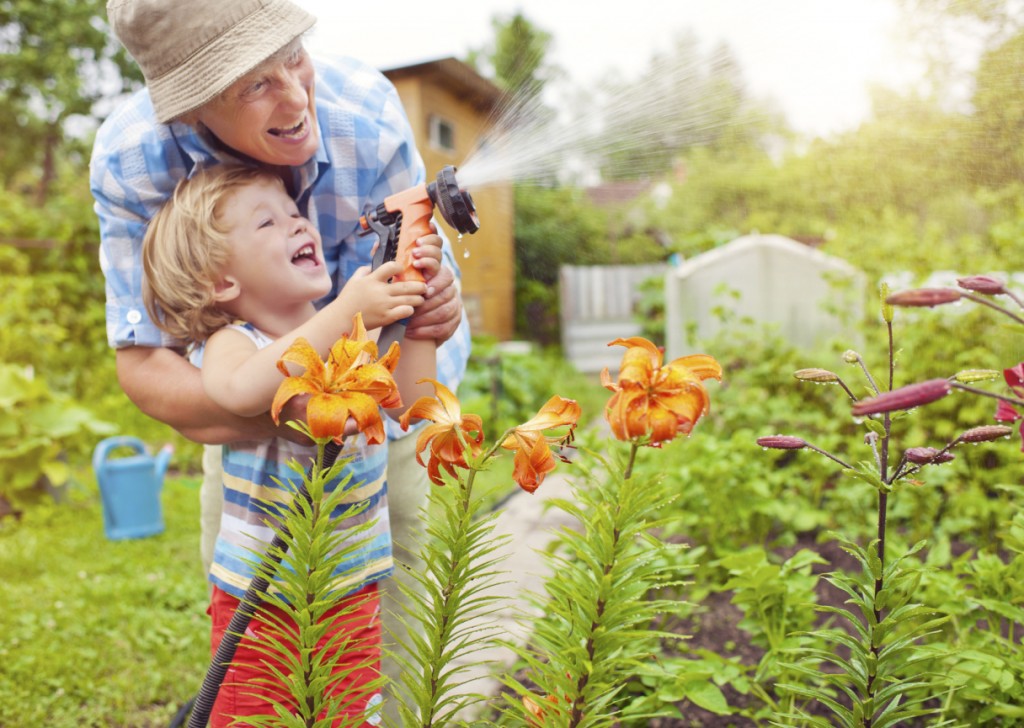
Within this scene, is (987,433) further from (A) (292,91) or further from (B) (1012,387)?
(A) (292,91)

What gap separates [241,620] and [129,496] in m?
3.08

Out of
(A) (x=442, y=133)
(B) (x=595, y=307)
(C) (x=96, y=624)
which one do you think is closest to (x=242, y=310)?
(C) (x=96, y=624)

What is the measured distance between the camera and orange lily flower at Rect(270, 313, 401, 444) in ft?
2.68

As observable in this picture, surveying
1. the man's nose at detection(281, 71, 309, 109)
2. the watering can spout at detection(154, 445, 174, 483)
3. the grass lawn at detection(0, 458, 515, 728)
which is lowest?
the grass lawn at detection(0, 458, 515, 728)

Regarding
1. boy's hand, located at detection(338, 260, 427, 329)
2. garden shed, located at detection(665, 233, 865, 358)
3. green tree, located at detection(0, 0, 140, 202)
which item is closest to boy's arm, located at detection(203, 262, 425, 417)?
boy's hand, located at detection(338, 260, 427, 329)

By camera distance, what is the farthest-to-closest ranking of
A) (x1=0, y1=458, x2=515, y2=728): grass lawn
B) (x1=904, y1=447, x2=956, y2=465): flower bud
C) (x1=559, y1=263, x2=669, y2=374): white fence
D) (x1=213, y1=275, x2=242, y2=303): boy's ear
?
(x1=559, y1=263, x2=669, y2=374): white fence → (x1=0, y1=458, x2=515, y2=728): grass lawn → (x1=213, y1=275, x2=242, y2=303): boy's ear → (x1=904, y1=447, x2=956, y2=465): flower bud

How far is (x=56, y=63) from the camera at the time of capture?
13031 mm

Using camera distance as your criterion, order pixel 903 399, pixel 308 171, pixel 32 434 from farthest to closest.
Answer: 1. pixel 32 434
2. pixel 308 171
3. pixel 903 399

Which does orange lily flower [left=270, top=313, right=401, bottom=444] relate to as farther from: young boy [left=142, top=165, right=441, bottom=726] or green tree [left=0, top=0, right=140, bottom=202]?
green tree [left=0, top=0, right=140, bottom=202]

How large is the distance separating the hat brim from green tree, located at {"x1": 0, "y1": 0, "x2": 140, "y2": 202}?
1388 centimetres

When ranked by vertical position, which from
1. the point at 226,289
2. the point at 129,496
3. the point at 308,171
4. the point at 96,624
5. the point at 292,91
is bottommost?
the point at 96,624

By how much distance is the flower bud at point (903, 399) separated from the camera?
2.23ft

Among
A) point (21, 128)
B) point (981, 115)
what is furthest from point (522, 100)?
point (21, 128)

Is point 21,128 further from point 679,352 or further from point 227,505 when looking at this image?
point 227,505
